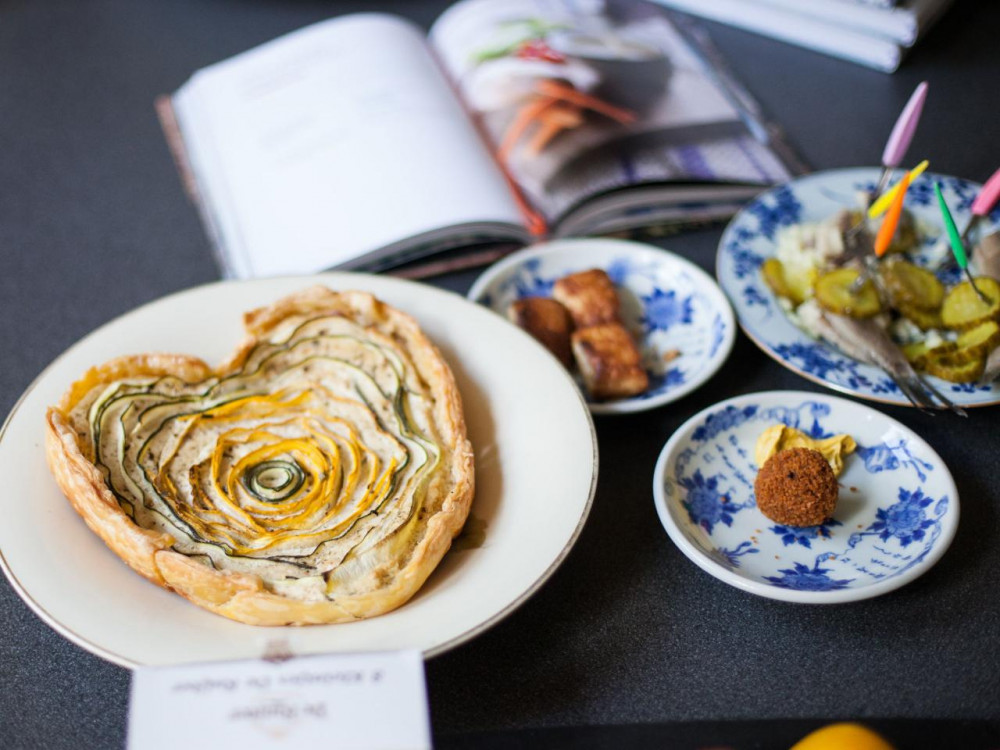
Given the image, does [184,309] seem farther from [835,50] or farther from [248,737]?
[835,50]

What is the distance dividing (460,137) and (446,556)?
86 centimetres

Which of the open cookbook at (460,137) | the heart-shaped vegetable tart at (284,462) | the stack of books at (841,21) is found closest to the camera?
the heart-shaped vegetable tart at (284,462)

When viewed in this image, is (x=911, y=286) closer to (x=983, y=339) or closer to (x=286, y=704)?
(x=983, y=339)

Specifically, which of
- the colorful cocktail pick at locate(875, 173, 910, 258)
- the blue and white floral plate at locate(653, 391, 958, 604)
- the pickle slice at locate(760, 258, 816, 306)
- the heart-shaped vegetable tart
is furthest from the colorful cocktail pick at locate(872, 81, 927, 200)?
the heart-shaped vegetable tart

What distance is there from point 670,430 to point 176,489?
2.12ft

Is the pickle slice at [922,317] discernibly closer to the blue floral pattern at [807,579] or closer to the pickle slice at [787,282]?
the pickle slice at [787,282]

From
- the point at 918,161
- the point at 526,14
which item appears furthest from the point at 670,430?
the point at 526,14

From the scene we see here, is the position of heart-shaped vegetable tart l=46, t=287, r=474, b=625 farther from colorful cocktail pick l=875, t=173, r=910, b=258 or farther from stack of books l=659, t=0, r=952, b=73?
stack of books l=659, t=0, r=952, b=73

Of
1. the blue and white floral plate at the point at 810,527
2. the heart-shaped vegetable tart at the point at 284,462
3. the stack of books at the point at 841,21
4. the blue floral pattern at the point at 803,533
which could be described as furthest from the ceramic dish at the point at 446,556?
the stack of books at the point at 841,21

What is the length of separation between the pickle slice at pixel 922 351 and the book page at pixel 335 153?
0.62 meters

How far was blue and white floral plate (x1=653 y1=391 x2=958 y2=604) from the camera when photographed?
3.30 feet

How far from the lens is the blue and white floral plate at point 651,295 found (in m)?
1.30

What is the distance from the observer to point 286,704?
79 cm

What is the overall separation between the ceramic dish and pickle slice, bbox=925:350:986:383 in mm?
510
